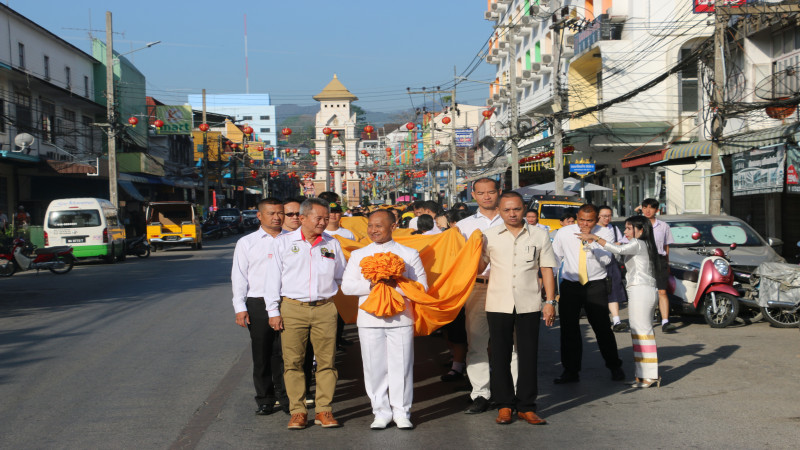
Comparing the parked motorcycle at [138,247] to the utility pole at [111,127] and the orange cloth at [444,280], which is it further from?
the orange cloth at [444,280]

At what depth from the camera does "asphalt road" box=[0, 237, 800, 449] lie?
6051mm

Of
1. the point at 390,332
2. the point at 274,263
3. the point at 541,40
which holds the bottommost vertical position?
the point at 390,332

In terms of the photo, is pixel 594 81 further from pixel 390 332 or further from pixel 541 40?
pixel 390 332

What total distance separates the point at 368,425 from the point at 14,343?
649cm

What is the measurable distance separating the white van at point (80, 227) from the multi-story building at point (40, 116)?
600 cm

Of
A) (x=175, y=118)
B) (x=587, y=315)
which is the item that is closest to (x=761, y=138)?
(x=587, y=315)

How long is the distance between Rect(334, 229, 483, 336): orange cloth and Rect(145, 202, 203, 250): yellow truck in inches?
1127

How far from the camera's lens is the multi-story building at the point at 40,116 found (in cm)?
3334

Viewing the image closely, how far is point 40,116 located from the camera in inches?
1447

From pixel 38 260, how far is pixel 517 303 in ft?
62.1

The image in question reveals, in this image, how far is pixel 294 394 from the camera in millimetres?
6418

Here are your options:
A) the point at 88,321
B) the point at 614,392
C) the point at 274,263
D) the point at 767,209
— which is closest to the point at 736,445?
the point at 614,392

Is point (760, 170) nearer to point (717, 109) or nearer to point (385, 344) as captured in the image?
point (717, 109)

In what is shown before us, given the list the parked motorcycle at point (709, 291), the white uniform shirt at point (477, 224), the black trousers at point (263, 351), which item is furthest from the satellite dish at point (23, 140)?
the white uniform shirt at point (477, 224)
